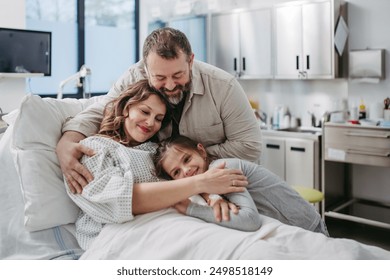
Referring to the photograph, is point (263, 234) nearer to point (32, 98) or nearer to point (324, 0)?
point (32, 98)

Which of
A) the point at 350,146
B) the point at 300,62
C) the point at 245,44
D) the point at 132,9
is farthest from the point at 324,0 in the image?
the point at 132,9

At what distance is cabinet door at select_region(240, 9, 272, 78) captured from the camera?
339 centimetres

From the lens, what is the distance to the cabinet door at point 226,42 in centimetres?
354

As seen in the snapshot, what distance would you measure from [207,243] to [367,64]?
7.72ft

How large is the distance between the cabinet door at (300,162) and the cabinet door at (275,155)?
44 mm

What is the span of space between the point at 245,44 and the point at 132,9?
1369 mm

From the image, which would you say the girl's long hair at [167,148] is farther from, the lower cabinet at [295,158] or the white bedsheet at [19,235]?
the lower cabinet at [295,158]

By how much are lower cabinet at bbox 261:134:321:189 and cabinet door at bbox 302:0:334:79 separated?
500 millimetres

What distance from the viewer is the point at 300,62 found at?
325 centimetres

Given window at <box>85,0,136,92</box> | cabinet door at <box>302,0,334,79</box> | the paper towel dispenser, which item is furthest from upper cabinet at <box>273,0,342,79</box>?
window at <box>85,0,136,92</box>

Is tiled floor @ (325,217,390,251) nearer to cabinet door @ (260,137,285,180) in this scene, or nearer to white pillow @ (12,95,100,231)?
cabinet door @ (260,137,285,180)

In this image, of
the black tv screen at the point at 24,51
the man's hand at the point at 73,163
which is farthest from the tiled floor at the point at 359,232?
the black tv screen at the point at 24,51

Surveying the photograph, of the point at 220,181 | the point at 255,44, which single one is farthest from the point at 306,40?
the point at 220,181
